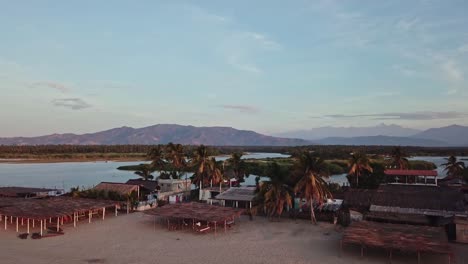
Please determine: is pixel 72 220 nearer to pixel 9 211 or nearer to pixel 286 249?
pixel 9 211

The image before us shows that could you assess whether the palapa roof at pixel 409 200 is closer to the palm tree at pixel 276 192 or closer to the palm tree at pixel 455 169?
the palm tree at pixel 276 192

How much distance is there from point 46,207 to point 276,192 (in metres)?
18.5

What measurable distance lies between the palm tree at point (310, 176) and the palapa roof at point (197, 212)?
5.69m

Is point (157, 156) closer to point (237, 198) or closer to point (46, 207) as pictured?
point (237, 198)

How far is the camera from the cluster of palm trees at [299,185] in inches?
1218

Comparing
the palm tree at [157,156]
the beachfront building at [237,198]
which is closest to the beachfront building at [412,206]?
the beachfront building at [237,198]

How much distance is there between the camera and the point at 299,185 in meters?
31.1

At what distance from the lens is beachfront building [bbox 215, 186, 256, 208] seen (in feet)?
121

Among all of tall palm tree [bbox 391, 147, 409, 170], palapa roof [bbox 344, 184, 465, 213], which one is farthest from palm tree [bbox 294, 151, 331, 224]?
tall palm tree [bbox 391, 147, 409, 170]

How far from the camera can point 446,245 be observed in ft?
67.4

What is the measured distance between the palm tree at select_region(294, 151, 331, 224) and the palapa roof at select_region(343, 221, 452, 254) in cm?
591

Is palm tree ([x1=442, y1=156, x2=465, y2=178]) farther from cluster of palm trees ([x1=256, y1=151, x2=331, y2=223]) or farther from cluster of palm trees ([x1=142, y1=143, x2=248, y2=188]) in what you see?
cluster of palm trees ([x1=256, y1=151, x2=331, y2=223])

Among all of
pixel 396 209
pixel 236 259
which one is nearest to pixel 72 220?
pixel 236 259

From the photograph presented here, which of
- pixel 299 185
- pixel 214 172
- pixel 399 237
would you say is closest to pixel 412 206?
pixel 299 185
